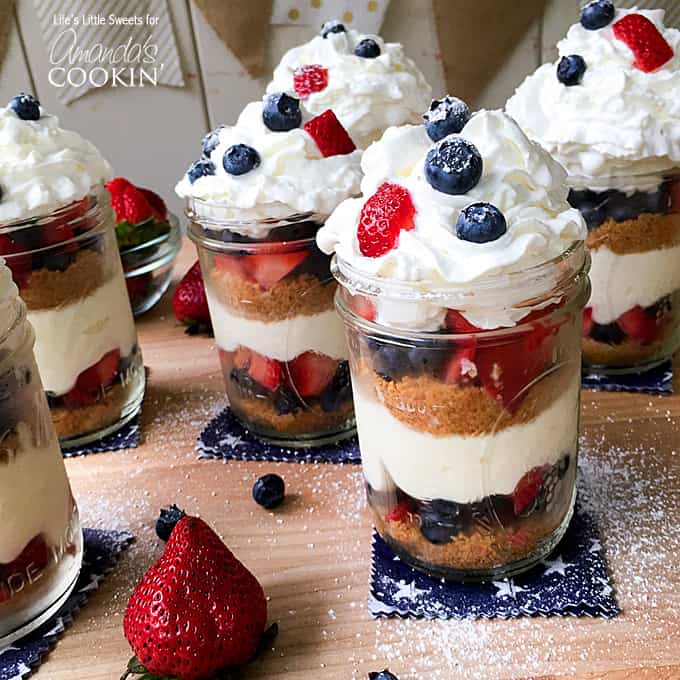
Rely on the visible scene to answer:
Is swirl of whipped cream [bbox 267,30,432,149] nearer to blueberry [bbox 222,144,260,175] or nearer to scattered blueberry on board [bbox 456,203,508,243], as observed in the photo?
blueberry [bbox 222,144,260,175]

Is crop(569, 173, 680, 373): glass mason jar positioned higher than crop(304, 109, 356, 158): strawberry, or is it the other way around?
crop(304, 109, 356, 158): strawberry

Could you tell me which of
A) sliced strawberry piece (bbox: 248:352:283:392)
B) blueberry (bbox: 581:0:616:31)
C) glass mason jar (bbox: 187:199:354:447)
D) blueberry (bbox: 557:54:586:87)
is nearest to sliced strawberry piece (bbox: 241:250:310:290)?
glass mason jar (bbox: 187:199:354:447)

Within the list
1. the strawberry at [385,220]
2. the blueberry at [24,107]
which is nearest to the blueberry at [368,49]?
the blueberry at [24,107]

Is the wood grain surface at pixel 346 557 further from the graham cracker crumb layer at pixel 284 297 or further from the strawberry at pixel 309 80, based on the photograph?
the strawberry at pixel 309 80

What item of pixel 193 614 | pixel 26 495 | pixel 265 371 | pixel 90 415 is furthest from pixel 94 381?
pixel 193 614

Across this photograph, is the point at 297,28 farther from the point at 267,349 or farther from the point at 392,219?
the point at 392,219

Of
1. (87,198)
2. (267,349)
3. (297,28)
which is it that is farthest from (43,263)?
(297,28)
